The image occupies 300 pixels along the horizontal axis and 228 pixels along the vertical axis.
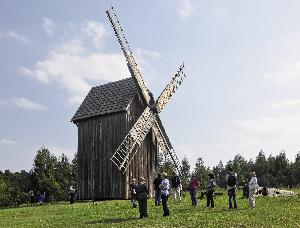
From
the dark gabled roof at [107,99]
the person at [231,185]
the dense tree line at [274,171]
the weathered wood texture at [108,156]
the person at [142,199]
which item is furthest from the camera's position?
the dense tree line at [274,171]

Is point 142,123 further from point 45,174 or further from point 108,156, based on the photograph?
point 45,174

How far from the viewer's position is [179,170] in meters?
41.9

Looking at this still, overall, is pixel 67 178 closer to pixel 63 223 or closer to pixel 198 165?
pixel 63 223

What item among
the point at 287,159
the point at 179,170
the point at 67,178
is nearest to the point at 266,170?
the point at 287,159

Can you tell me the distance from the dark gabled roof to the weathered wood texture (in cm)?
54

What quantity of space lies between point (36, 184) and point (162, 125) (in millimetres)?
45336

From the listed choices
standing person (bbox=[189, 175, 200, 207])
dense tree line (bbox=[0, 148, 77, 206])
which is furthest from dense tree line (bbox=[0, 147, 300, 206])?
standing person (bbox=[189, 175, 200, 207])

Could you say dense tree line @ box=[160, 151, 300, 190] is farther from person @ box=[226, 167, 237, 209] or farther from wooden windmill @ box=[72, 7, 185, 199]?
person @ box=[226, 167, 237, 209]

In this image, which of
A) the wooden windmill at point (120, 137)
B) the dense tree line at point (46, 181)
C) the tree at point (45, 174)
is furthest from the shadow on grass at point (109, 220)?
the tree at point (45, 174)

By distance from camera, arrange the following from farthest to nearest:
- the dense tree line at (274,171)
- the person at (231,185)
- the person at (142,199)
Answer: the dense tree line at (274,171) → the person at (231,185) → the person at (142,199)

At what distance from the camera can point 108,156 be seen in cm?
4088

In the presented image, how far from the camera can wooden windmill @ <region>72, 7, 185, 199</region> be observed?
39750 millimetres

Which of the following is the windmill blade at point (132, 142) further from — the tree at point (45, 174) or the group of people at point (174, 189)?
the tree at point (45, 174)

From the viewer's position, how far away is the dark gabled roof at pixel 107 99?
41500 millimetres
